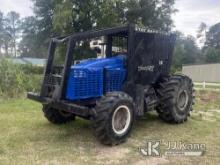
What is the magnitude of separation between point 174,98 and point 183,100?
587 millimetres

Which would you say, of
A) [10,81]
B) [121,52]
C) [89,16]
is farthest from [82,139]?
[89,16]

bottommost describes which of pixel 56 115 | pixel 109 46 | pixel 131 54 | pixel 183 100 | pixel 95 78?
pixel 56 115

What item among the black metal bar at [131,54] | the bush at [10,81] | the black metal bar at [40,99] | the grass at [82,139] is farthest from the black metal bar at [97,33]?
the bush at [10,81]

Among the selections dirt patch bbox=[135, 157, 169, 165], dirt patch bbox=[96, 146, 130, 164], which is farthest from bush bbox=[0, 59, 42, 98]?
dirt patch bbox=[135, 157, 169, 165]

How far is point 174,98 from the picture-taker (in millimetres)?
6832

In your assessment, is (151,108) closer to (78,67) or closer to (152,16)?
(78,67)

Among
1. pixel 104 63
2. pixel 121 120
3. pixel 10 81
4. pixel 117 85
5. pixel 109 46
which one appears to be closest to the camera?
pixel 121 120

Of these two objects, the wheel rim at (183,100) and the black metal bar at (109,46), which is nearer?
the black metal bar at (109,46)

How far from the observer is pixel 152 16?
31.8 meters

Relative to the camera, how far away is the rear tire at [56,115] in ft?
21.9

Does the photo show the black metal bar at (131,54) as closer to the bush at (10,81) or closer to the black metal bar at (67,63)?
the black metal bar at (67,63)

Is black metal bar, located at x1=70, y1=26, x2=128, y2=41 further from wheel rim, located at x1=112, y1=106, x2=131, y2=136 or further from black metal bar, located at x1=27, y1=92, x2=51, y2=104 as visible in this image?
wheel rim, located at x1=112, y1=106, x2=131, y2=136

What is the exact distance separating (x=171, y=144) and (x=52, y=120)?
8.65ft

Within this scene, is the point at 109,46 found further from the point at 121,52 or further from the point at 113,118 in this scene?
the point at 113,118
